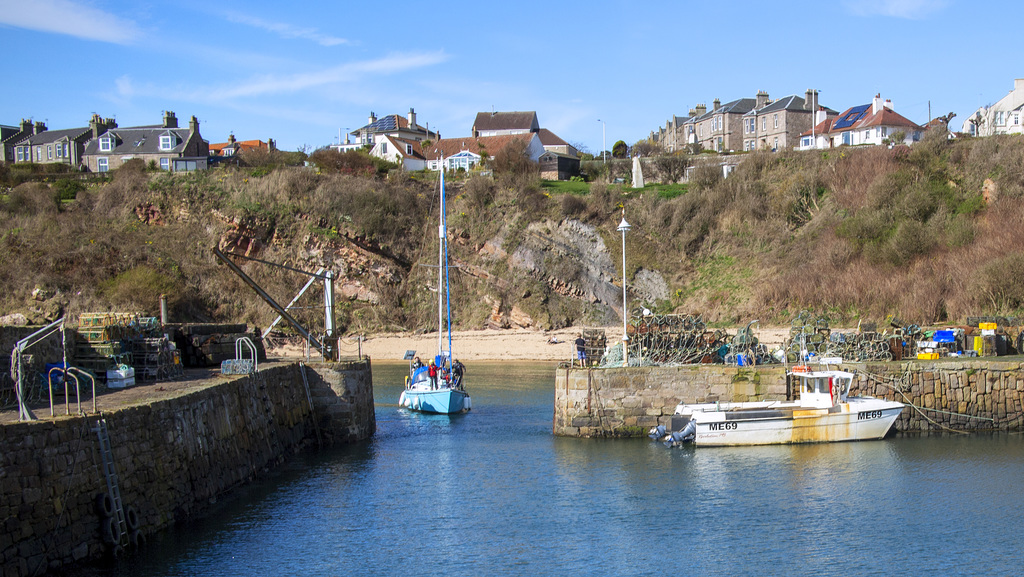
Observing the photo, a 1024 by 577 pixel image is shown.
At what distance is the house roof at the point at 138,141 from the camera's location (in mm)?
69062

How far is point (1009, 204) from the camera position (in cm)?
4841

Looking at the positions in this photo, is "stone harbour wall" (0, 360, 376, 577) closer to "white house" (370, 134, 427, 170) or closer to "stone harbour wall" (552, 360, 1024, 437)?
"stone harbour wall" (552, 360, 1024, 437)

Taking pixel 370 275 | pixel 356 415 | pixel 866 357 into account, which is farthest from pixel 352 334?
pixel 866 357

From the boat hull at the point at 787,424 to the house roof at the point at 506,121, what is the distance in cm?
5876

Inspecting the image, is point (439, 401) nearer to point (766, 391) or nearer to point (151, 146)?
point (766, 391)

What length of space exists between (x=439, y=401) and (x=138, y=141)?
50338 millimetres

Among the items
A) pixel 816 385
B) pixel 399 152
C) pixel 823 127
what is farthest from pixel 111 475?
pixel 823 127

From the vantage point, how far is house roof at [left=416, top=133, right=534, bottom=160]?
7000 centimetres

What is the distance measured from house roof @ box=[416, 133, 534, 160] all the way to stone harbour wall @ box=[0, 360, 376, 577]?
153 feet

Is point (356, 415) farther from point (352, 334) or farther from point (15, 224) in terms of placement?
point (15, 224)

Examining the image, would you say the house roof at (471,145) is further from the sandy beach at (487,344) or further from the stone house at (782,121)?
the sandy beach at (487,344)

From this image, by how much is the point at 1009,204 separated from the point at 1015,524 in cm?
3688

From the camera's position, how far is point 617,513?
18.2 meters

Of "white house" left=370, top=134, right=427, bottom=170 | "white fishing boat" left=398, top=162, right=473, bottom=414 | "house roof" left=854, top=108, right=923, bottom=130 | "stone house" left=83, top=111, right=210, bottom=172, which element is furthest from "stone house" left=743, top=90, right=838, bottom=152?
"white fishing boat" left=398, top=162, right=473, bottom=414
